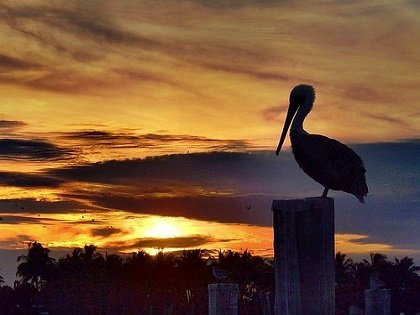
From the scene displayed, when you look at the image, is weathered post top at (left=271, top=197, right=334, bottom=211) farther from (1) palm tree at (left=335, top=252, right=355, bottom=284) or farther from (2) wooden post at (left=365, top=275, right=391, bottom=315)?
(1) palm tree at (left=335, top=252, right=355, bottom=284)

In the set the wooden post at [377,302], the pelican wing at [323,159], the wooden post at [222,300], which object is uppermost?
the pelican wing at [323,159]

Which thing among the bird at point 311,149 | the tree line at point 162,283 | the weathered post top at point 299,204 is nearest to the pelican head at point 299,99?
the bird at point 311,149

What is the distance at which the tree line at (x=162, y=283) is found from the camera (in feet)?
292

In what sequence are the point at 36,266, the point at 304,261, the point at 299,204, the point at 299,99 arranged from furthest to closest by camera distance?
the point at 36,266, the point at 299,99, the point at 299,204, the point at 304,261

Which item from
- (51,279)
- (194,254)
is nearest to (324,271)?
(194,254)

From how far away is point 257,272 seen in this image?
9044 cm

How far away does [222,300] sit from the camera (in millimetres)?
8180

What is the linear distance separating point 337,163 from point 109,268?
10038 cm

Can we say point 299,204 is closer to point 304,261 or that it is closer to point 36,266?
point 304,261

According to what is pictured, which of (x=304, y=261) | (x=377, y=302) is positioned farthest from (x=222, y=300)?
(x=377, y=302)

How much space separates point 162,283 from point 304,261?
94388mm

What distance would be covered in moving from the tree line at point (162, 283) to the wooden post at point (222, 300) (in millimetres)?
75951

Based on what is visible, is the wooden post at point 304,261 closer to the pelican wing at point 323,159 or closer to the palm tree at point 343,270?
the pelican wing at point 323,159

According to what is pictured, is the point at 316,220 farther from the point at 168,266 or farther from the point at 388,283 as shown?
the point at 168,266
